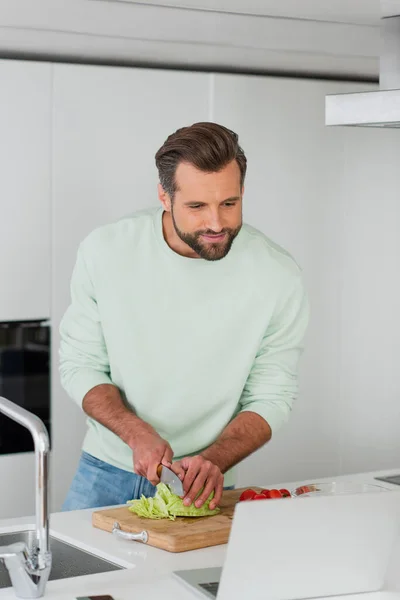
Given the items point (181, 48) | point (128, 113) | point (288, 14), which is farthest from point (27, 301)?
point (288, 14)

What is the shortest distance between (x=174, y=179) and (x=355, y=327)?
1642 mm

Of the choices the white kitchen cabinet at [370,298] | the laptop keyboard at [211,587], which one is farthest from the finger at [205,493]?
the white kitchen cabinet at [370,298]

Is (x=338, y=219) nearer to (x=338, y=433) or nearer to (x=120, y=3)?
(x=338, y=433)

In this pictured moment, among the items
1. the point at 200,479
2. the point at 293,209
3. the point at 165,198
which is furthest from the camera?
the point at 293,209

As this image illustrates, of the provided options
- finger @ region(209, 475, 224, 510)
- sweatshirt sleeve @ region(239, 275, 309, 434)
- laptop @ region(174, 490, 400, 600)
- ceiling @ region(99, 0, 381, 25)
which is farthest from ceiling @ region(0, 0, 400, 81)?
laptop @ region(174, 490, 400, 600)

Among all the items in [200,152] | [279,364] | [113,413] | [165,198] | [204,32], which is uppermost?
[204,32]

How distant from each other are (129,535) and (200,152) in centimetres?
91

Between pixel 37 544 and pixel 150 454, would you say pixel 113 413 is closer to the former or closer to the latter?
pixel 150 454

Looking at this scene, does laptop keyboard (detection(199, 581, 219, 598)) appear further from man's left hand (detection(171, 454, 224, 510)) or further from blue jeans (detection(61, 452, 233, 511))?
blue jeans (detection(61, 452, 233, 511))

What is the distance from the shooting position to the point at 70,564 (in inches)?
80.2

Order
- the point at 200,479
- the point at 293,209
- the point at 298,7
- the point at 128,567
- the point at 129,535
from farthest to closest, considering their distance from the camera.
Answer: the point at 293,209 → the point at 298,7 → the point at 200,479 → the point at 129,535 → the point at 128,567

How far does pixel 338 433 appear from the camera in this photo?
12.9ft

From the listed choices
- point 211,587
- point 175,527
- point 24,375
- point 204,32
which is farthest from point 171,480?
point 204,32

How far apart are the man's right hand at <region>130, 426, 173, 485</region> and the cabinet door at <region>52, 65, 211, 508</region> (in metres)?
1.05
